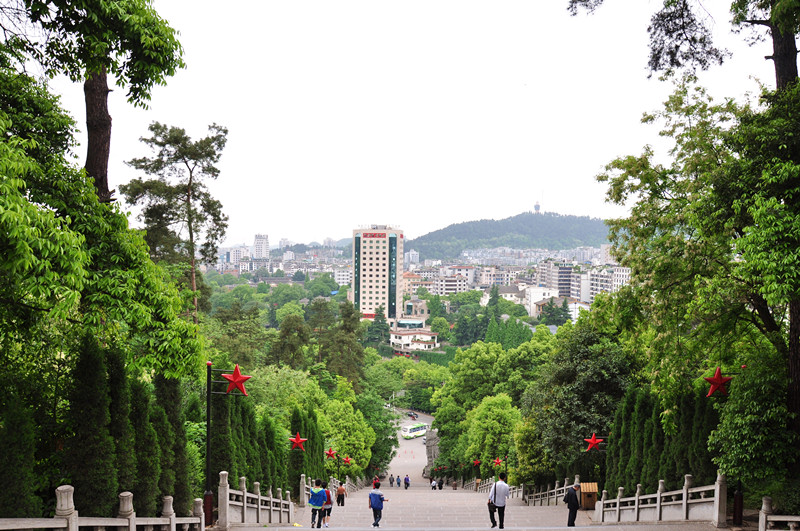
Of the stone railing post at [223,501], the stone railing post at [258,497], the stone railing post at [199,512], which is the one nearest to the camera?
the stone railing post at [199,512]

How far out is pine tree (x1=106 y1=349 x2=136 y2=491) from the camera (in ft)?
27.6

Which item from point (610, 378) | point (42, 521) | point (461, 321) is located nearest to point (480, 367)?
point (610, 378)

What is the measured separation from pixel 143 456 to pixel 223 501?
339 centimetres

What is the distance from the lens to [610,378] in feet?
67.3

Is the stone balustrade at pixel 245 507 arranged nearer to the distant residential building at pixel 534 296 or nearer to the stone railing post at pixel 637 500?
the stone railing post at pixel 637 500

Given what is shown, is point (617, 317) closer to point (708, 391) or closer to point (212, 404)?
point (708, 391)

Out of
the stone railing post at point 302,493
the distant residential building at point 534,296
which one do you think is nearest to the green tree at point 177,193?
the stone railing post at point 302,493

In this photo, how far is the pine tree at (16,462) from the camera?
676 cm

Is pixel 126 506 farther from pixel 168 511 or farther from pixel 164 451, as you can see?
pixel 164 451

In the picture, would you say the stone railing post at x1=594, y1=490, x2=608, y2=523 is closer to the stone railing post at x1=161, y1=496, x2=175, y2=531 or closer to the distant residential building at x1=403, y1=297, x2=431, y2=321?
the stone railing post at x1=161, y1=496, x2=175, y2=531

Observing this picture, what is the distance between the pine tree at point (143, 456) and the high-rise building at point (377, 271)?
491ft

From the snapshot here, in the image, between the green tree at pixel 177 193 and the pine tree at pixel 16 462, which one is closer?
the pine tree at pixel 16 462

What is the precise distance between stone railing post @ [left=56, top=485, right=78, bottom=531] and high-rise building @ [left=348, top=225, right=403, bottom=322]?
151931 mm

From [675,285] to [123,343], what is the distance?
9990 millimetres
